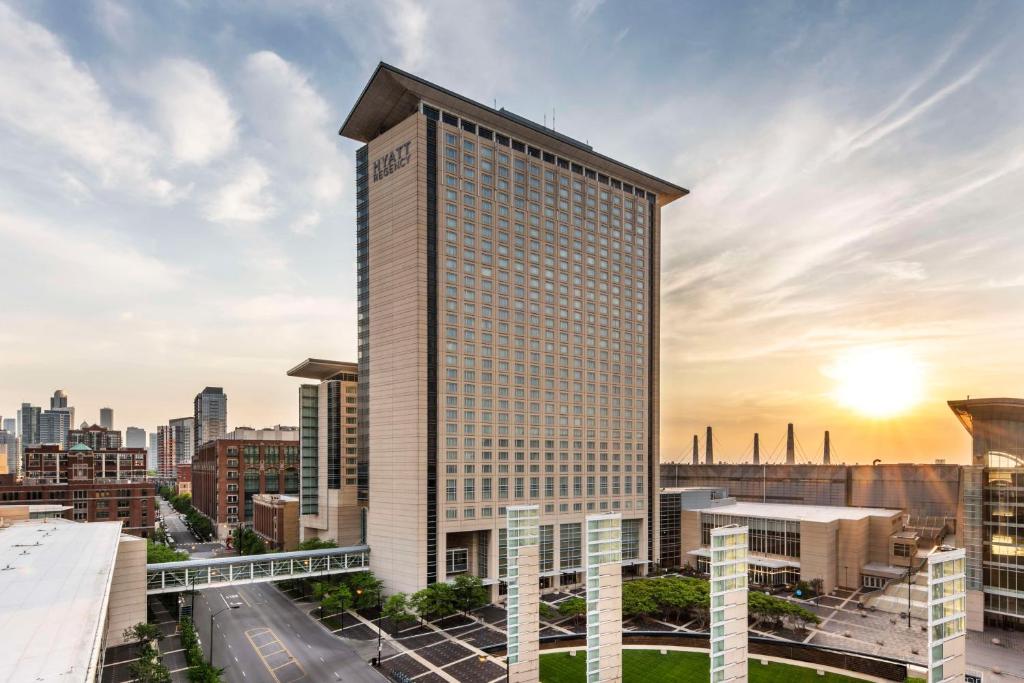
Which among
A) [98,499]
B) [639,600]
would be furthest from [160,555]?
[639,600]

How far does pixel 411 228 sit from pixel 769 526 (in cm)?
7936

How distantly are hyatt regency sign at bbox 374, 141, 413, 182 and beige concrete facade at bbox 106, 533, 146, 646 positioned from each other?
62686 mm

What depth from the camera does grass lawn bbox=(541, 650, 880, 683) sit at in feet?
190

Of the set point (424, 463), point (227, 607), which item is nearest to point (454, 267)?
point (424, 463)

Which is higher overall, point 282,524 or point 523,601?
point 523,601

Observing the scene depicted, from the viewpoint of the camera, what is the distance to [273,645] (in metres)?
70.6

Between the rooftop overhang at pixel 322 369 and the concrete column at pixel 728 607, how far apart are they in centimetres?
8954

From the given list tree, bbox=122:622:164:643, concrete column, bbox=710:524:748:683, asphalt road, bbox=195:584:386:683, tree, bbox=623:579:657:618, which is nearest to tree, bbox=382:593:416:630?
asphalt road, bbox=195:584:386:683

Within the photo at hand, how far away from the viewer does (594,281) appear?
112 meters

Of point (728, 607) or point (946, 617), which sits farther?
point (728, 607)

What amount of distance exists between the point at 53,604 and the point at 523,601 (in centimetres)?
3423

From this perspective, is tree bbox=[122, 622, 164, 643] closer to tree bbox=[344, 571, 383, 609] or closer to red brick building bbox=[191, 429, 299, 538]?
tree bbox=[344, 571, 383, 609]

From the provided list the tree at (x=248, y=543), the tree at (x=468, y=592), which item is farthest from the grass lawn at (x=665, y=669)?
the tree at (x=248, y=543)

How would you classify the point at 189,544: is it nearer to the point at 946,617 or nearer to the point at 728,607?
the point at 728,607
